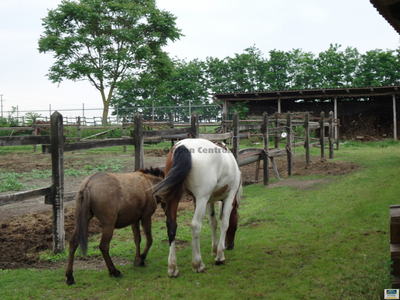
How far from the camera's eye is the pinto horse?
3.87 meters

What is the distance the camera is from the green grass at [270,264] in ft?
11.0

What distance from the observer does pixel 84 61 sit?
28812mm

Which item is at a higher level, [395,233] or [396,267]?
[395,233]

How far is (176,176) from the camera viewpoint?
3.86 meters

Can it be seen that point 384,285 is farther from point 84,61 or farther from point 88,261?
point 84,61

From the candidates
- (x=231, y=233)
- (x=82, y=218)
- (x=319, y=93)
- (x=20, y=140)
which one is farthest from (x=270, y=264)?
(x=319, y=93)

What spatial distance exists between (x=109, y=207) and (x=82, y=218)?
12.0 inches

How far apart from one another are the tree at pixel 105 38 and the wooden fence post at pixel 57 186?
965 inches

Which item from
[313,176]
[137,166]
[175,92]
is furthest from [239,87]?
[137,166]

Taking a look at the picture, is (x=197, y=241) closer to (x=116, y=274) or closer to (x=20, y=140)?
(x=116, y=274)

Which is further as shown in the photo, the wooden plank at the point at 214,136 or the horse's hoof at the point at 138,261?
the wooden plank at the point at 214,136

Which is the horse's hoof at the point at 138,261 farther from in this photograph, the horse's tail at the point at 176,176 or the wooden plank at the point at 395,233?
the wooden plank at the point at 395,233

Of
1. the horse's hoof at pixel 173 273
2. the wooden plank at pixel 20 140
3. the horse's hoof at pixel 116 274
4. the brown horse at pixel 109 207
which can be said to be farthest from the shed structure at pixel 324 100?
the horse's hoof at pixel 116 274

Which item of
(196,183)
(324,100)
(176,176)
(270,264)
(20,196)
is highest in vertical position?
(324,100)
